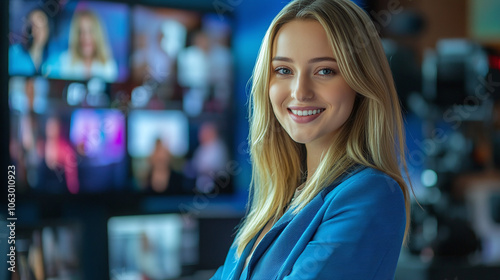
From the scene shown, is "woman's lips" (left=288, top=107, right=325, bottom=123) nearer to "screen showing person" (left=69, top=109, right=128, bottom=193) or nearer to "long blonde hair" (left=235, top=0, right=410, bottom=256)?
"long blonde hair" (left=235, top=0, right=410, bottom=256)

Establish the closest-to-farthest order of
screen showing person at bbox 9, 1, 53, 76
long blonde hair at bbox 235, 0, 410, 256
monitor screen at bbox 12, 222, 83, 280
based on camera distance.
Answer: long blonde hair at bbox 235, 0, 410, 256 → monitor screen at bbox 12, 222, 83, 280 → screen showing person at bbox 9, 1, 53, 76

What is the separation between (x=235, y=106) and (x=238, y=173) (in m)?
0.38

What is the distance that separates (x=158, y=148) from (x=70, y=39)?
58cm

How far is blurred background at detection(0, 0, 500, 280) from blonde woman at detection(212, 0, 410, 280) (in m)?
1.30

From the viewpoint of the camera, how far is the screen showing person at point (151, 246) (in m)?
2.32

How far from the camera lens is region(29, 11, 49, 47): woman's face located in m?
2.16

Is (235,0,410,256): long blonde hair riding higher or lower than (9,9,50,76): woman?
lower

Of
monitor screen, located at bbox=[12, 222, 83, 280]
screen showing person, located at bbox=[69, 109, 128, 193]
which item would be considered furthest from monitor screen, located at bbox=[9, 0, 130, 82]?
monitor screen, located at bbox=[12, 222, 83, 280]

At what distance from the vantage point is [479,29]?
3.54m

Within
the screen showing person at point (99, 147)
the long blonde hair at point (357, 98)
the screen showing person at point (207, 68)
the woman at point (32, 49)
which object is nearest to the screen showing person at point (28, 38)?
the woman at point (32, 49)

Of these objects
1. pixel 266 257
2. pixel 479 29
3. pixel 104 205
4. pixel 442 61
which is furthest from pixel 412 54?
pixel 266 257

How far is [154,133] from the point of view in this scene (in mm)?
2463

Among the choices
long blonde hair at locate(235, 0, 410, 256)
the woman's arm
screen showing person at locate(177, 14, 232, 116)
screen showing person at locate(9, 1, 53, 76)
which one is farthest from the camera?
screen showing person at locate(177, 14, 232, 116)

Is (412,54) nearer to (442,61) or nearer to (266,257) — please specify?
(442,61)
